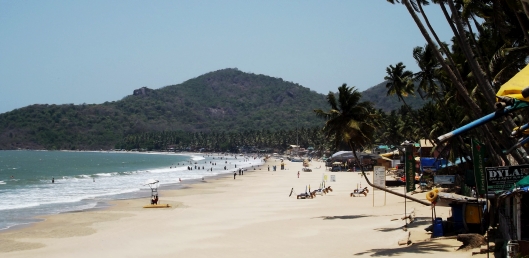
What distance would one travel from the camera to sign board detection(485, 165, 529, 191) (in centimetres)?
1025

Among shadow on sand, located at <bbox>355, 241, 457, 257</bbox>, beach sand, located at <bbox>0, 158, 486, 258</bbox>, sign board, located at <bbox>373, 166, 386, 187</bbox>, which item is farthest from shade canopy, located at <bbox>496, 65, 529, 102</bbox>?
sign board, located at <bbox>373, 166, 386, 187</bbox>

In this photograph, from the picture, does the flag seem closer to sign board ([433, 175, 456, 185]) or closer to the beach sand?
the beach sand

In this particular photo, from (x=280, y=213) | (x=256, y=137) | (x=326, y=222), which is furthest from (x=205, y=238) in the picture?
(x=256, y=137)

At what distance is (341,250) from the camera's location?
1584 centimetres

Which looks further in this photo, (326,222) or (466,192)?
(326,222)

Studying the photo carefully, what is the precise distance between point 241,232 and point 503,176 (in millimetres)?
12389

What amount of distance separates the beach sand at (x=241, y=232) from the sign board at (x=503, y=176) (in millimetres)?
2872

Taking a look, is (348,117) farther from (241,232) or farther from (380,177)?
(241,232)

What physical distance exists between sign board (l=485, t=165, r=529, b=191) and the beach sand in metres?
2.87

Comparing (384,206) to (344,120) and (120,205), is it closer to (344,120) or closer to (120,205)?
(344,120)

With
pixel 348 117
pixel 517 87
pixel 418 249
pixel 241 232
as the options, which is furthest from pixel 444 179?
pixel 517 87

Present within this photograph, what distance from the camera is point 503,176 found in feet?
34.1

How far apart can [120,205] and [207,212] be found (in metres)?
7.16

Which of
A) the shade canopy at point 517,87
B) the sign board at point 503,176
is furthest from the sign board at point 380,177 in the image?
the shade canopy at point 517,87
